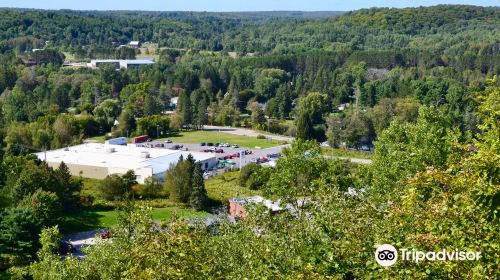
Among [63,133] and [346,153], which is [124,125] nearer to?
[63,133]

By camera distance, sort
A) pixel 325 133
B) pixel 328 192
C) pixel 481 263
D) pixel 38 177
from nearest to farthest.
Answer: pixel 481 263, pixel 328 192, pixel 38 177, pixel 325 133

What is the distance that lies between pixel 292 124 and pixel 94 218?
88.2 feet

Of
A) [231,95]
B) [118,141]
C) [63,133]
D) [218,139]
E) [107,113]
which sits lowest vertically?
[218,139]

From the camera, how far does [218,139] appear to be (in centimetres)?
4634

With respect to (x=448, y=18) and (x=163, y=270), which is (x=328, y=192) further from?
(x=448, y=18)

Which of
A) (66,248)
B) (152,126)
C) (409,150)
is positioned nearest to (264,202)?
(409,150)

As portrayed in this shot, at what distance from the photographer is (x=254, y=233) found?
952cm

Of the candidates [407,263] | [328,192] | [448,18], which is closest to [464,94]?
[328,192]

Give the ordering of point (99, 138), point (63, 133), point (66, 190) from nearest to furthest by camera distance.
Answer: point (66, 190) < point (63, 133) < point (99, 138)

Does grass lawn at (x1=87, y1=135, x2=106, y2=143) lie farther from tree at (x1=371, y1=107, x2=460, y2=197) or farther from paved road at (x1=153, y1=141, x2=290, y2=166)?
tree at (x1=371, y1=107, x2=460, y2=197)

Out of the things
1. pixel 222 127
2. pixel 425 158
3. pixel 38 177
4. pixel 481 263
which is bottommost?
pixel 222 127

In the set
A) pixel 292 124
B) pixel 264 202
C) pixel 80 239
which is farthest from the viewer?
pixel 292 124

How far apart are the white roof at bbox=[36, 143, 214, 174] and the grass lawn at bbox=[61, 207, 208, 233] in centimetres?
559

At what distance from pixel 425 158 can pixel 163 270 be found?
9.54 metres
